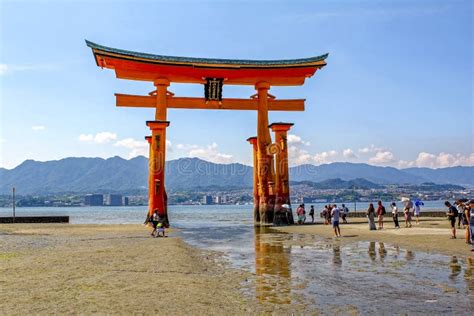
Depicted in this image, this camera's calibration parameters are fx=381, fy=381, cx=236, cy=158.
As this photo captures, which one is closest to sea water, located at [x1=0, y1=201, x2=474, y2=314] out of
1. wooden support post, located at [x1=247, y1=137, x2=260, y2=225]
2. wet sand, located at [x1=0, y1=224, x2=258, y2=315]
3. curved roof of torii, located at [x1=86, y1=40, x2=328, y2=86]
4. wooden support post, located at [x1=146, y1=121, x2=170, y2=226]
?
wet sand, located at [x1=0, y1=224, x2=258, y2=315]

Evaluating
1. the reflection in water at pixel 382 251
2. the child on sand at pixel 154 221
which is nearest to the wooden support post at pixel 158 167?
the child on sand at pixel 154 221

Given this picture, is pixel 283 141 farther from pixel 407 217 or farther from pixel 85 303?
pixel 85 303

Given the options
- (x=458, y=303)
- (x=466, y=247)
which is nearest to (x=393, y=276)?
(x=458, y=303)

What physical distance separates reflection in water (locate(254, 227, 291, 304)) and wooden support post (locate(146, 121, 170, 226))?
43.9 feet

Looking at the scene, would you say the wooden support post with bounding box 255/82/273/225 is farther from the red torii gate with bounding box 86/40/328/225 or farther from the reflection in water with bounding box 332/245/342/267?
the reflection in water with bounding box 332/245/342/267

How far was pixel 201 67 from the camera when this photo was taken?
28094mm

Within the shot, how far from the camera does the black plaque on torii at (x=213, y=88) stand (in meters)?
29.2

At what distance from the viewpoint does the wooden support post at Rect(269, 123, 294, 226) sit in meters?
28.4

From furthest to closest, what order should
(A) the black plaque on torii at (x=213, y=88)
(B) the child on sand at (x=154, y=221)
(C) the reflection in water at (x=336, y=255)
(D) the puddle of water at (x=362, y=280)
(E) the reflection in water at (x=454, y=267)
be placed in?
(A) the black plaque on torii at (x=213, y=88)
(B) the child on sand at (x=154, y=221)
(C) the reflection in water at (x=336, y=255)
(E) the reflection in water at (x=454, y=267)
(D) the puddle of water at (x=362, y=280)

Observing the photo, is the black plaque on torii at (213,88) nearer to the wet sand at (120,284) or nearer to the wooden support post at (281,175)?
the wooden support post at (281,175)

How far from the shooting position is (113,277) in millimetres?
8328

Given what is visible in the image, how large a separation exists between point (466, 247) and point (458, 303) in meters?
7.60

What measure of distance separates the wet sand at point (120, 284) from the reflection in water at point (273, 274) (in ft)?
1.39

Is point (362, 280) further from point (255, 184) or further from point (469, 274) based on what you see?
point (255, 184)
